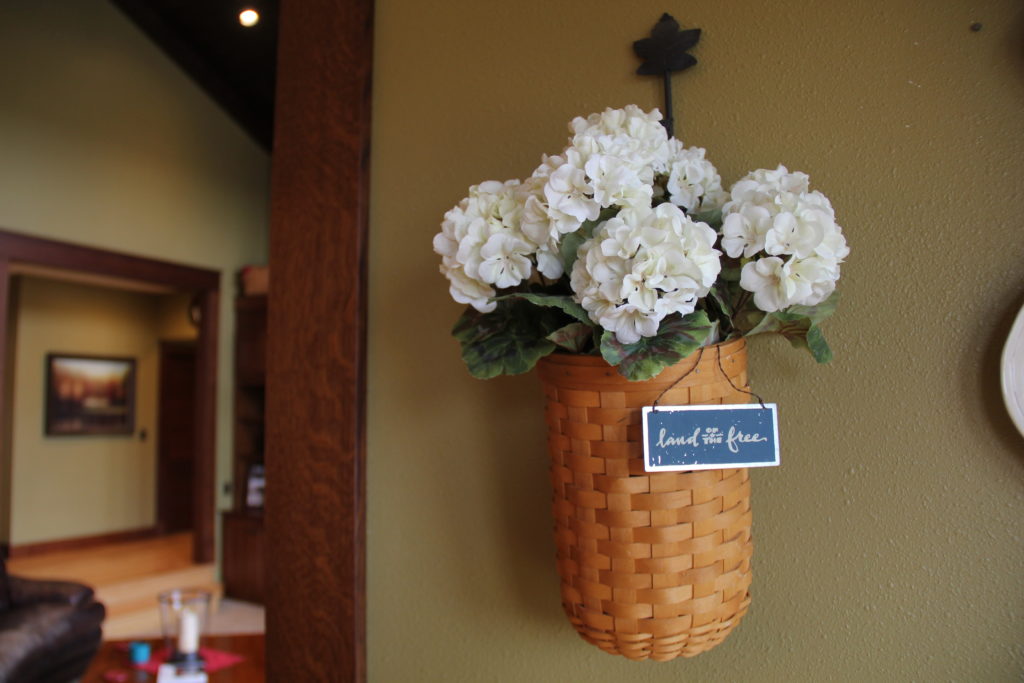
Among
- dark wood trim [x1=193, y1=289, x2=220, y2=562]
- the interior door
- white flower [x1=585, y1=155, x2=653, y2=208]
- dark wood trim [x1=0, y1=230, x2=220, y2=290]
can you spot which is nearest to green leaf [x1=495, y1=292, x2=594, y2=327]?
white flower [x1=585, y1=155, x2=653, y2=208]

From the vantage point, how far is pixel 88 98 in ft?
13.0

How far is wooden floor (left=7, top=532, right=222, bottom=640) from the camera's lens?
4102 millimetres

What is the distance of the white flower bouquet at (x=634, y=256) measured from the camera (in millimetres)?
644

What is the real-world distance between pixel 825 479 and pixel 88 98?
4.49m

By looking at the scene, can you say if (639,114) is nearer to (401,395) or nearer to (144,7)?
(401,395)

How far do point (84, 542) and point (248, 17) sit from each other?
4615mm

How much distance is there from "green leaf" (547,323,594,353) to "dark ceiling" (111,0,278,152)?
3.94 m

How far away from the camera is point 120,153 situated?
13.5 ft

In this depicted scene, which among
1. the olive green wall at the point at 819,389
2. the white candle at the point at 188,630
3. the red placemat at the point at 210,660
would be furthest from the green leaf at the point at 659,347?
the red placemat at the point at 210,660

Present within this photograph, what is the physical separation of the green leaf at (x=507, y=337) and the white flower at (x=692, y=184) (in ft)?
0.61

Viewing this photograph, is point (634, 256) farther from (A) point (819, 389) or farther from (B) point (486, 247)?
(A) point (819, 389)

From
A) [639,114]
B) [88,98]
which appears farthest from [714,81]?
[88,98]

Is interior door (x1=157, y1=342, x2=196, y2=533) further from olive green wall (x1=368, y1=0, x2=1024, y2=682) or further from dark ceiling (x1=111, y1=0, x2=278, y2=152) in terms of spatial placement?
olive green wall (x1=368, y1=0, x2=1024, y2=682)

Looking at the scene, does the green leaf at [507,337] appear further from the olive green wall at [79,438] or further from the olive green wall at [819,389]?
the olive green wall at [79,438]
